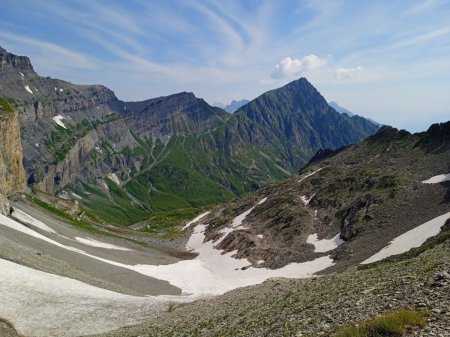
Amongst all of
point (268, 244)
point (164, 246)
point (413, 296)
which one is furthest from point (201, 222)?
point (413, 296)

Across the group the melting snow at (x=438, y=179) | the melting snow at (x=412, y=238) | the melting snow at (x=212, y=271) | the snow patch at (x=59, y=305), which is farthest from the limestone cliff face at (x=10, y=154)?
the melting snow at (x=438, y=179)

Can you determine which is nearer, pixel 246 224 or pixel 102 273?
pixel 102 273

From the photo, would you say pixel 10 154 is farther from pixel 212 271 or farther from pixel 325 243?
pixel 325 243

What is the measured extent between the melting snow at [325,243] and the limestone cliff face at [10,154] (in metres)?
79.4

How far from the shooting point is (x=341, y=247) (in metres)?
74.9

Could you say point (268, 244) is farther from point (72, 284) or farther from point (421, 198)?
point (72, 284)

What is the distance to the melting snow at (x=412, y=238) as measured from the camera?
191 feet

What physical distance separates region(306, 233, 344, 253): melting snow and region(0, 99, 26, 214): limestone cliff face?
7935 centimetres

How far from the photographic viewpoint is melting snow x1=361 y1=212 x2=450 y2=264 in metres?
58.2

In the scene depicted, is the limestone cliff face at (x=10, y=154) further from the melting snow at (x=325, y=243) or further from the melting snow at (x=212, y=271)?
the melting snow at (x=325, y=243)

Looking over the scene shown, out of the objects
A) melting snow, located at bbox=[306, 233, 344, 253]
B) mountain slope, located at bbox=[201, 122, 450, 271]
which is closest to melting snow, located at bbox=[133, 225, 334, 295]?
mountain slope, located at bbox=[201, 122, 450, 271]

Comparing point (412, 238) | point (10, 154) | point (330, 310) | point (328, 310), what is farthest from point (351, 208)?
point (10, 154)

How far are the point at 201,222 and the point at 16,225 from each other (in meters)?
91.9

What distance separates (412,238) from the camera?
61.2 meters
